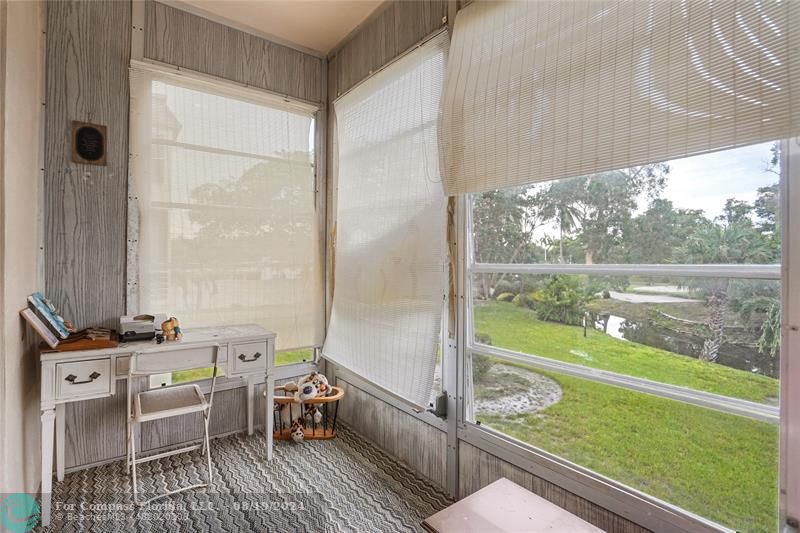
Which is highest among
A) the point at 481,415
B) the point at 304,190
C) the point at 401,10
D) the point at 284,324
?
the point at 401,10

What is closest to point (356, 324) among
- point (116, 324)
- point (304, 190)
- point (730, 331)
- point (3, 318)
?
point (304, 190)

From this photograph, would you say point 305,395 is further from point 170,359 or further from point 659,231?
point 659,231

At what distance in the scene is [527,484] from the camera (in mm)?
1553

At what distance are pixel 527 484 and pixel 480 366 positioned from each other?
543mm

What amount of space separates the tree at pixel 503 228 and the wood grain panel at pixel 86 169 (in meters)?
2.17

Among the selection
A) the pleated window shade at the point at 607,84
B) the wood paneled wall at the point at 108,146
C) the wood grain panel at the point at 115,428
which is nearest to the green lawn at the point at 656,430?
the pleated window shade at the point at 607,84

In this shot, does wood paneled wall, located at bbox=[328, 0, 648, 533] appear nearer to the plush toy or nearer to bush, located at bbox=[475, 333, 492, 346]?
the plush toy

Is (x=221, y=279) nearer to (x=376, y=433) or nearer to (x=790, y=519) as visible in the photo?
(x=376, y=433)

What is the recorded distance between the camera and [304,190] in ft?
9.34

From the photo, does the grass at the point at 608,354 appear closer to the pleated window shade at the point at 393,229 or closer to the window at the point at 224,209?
the pleated window shade at the point at 393,229

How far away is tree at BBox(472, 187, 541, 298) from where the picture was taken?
1.69 meters

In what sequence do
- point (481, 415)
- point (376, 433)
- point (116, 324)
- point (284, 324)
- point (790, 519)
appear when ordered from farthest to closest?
1. point (284, 324)
2. point (376, 433)
3. point (116, 324)
4. point (481, 415)
5. point (790, 519)

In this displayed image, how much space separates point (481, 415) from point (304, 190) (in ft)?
6.79

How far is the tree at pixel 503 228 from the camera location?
1.69 metres
